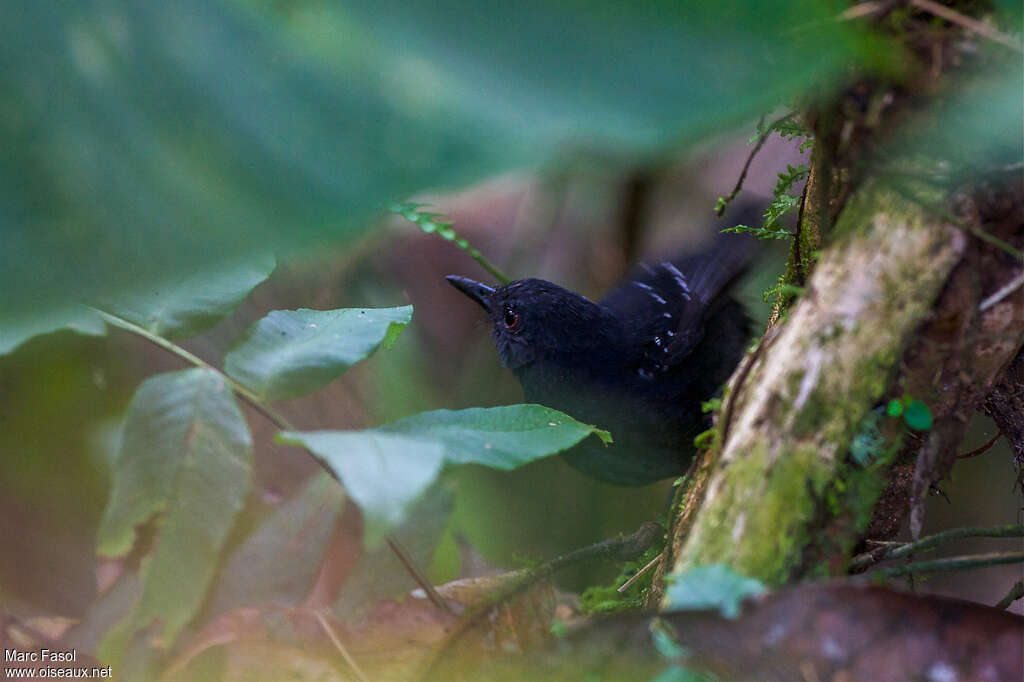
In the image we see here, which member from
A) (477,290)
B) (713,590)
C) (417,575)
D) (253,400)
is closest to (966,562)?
(713,590)

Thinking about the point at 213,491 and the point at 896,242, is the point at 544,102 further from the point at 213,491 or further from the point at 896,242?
the point at 213,491

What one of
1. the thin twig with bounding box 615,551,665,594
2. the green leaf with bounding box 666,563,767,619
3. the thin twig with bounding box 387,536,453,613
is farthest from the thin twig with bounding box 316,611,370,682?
the green leaf with bounding box 666,563,767,619

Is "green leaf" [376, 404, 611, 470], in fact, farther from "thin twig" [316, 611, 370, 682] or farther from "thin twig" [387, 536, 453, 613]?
"thin twig" [316, 611, 370, 682]

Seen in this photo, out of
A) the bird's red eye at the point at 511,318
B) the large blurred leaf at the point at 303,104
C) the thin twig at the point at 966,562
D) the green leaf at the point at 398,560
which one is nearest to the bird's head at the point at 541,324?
the bird's red eye at the point at 511,318

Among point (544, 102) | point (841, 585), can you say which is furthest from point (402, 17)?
point (841, 585)

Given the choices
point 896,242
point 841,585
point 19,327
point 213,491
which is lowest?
point 213,491

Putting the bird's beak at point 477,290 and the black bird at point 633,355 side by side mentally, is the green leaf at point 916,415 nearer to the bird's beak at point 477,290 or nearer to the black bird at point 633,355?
the black bird at point 633,355
